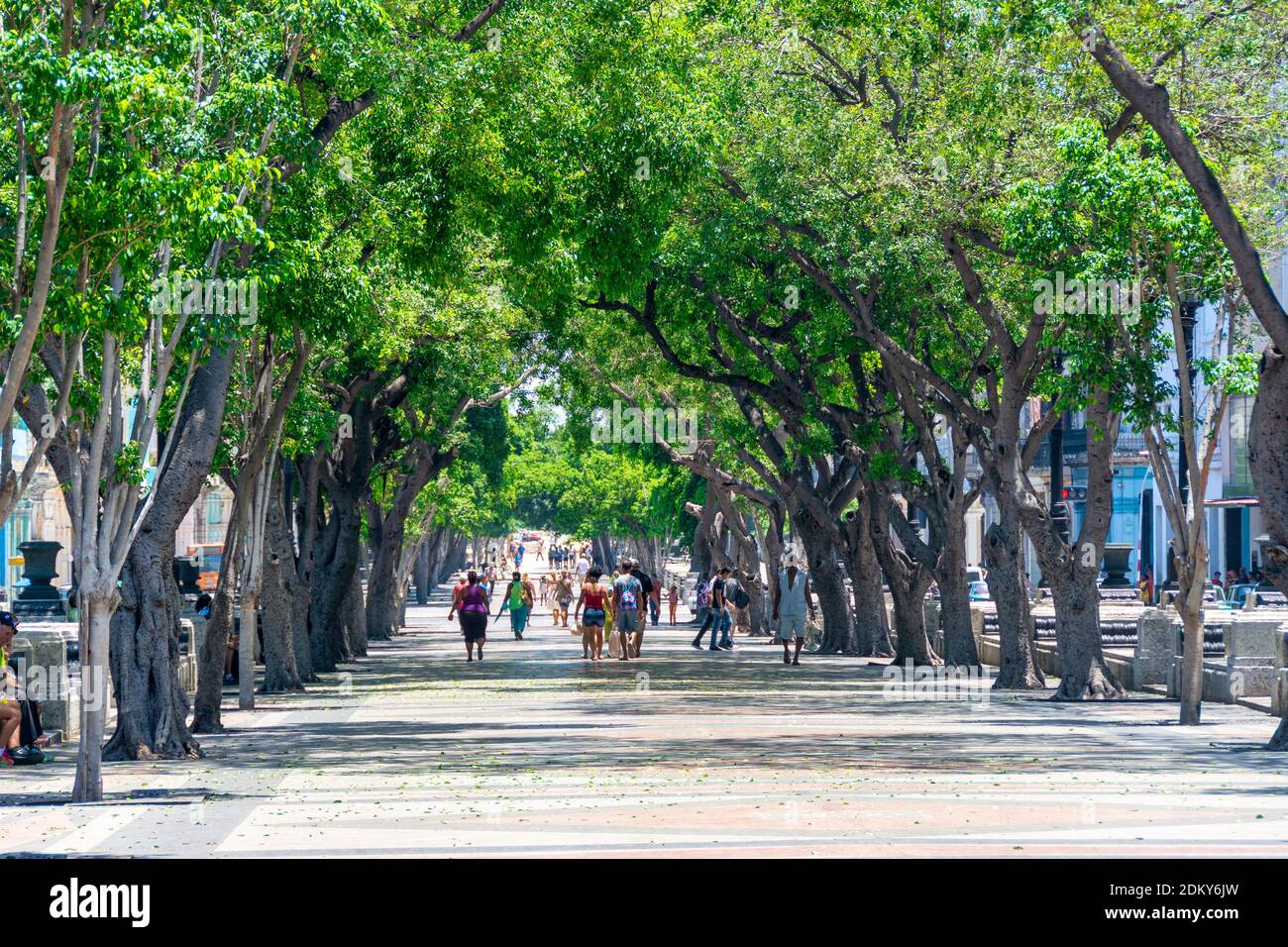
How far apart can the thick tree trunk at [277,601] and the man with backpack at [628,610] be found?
8237 mm

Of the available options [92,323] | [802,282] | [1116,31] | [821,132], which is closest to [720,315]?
[802,282]

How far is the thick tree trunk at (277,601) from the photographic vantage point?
2528 cm

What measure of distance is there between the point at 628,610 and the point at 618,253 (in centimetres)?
1537

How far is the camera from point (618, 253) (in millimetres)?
18375

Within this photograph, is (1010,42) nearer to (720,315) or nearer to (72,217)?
(720,315)

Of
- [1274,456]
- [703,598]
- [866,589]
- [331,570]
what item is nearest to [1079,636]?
[1274,456]

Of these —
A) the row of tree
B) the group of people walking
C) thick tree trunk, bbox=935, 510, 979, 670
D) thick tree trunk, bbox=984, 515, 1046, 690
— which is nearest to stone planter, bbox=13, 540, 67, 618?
the group of people walking

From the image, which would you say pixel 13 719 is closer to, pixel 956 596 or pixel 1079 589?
pixel 1079 589

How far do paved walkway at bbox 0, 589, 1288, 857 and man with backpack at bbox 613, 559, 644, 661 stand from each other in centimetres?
Result: 841

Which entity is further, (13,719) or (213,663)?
(213,663)

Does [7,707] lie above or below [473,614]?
below

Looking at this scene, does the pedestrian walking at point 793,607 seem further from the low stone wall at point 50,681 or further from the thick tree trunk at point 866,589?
the low stone wall at point 50,681

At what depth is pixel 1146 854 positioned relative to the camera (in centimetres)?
959

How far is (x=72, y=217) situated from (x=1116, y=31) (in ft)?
35.8
